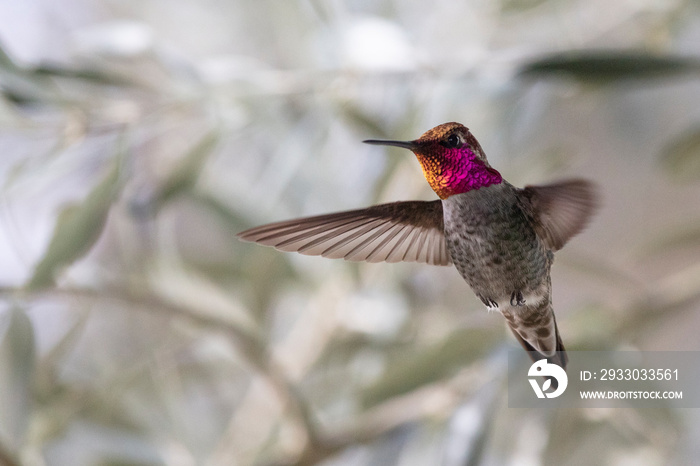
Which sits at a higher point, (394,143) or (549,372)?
(394,143)

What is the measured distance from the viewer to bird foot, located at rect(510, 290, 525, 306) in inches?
14.1

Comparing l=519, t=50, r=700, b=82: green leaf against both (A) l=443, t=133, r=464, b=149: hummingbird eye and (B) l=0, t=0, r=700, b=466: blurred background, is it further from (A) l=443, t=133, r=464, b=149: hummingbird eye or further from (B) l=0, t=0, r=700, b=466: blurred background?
(A) l=443, t=133, r=464, b=149: hummingbird eye

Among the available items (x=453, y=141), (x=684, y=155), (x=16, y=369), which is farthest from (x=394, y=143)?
(x=684, y=155)

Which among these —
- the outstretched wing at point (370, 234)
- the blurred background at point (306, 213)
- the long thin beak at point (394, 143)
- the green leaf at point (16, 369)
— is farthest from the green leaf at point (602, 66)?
the green leaf at point (16, 369)

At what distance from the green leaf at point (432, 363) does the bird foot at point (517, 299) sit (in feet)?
1.28

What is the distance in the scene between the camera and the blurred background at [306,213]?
67 centimetres

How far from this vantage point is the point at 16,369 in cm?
63

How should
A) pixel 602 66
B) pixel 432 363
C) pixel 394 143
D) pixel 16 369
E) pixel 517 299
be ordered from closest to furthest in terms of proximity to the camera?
pixel 394 143
pixel 517 299
pixel 602 66
pixel 16 369
pixel 432 363

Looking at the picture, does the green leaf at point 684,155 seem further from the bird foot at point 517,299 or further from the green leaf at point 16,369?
the green leaf at point 16,369

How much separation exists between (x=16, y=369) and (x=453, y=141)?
20.2 inches

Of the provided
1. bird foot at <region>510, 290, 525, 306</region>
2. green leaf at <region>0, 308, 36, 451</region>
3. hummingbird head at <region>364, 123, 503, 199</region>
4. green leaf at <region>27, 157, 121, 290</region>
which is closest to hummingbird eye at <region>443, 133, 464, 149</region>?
hummingbird head at <region>364, 123, 503, 199</region>

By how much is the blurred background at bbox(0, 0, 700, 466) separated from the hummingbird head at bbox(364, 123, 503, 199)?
0.70 ft

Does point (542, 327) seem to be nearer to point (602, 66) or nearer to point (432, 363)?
point (602, 66)

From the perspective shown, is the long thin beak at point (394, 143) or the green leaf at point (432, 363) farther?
the green leaf at point (432, 363)
